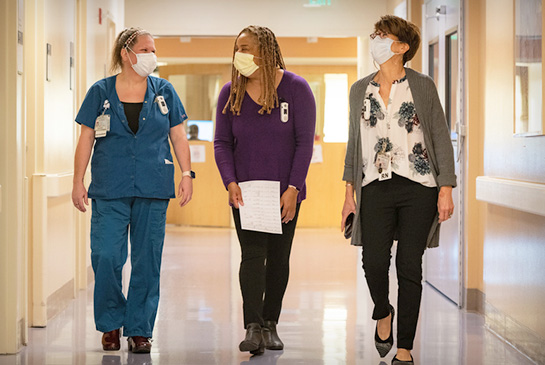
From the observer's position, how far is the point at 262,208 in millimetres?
3730

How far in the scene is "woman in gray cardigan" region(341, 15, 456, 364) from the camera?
3.49 metres

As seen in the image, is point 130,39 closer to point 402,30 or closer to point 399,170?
point 402,30

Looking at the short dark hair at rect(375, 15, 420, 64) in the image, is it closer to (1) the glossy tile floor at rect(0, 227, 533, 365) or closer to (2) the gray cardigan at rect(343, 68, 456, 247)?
(2) the gray cardigan at rect(343, 68, 456, 247)

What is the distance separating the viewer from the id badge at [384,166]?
137 inches

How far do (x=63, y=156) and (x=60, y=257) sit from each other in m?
0.66

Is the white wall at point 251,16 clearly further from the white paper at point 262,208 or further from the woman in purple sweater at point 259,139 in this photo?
the white paper at point 262,208

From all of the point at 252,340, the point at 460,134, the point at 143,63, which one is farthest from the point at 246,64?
the point at 460,134

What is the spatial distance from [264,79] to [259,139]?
27 cm

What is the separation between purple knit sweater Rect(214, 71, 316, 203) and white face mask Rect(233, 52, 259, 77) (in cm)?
12

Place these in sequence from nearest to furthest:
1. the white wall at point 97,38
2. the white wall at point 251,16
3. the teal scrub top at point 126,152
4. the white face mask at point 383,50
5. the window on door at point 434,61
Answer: the white face mask at point 383,50 → the teal scrub top at point 126,152 → the white wall at point 97,38 → the window on door at point 434,61 → the white wall at point 251,16

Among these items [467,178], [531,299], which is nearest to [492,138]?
[467,178]

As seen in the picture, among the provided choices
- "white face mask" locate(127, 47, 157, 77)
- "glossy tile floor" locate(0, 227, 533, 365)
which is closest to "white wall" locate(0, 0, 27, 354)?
"glossy tile floor" locate(0, 227, 533, 365)

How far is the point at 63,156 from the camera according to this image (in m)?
5.49

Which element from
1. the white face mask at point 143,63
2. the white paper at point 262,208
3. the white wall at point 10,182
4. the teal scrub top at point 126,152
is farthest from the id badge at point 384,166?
the white wall at point 10,182
